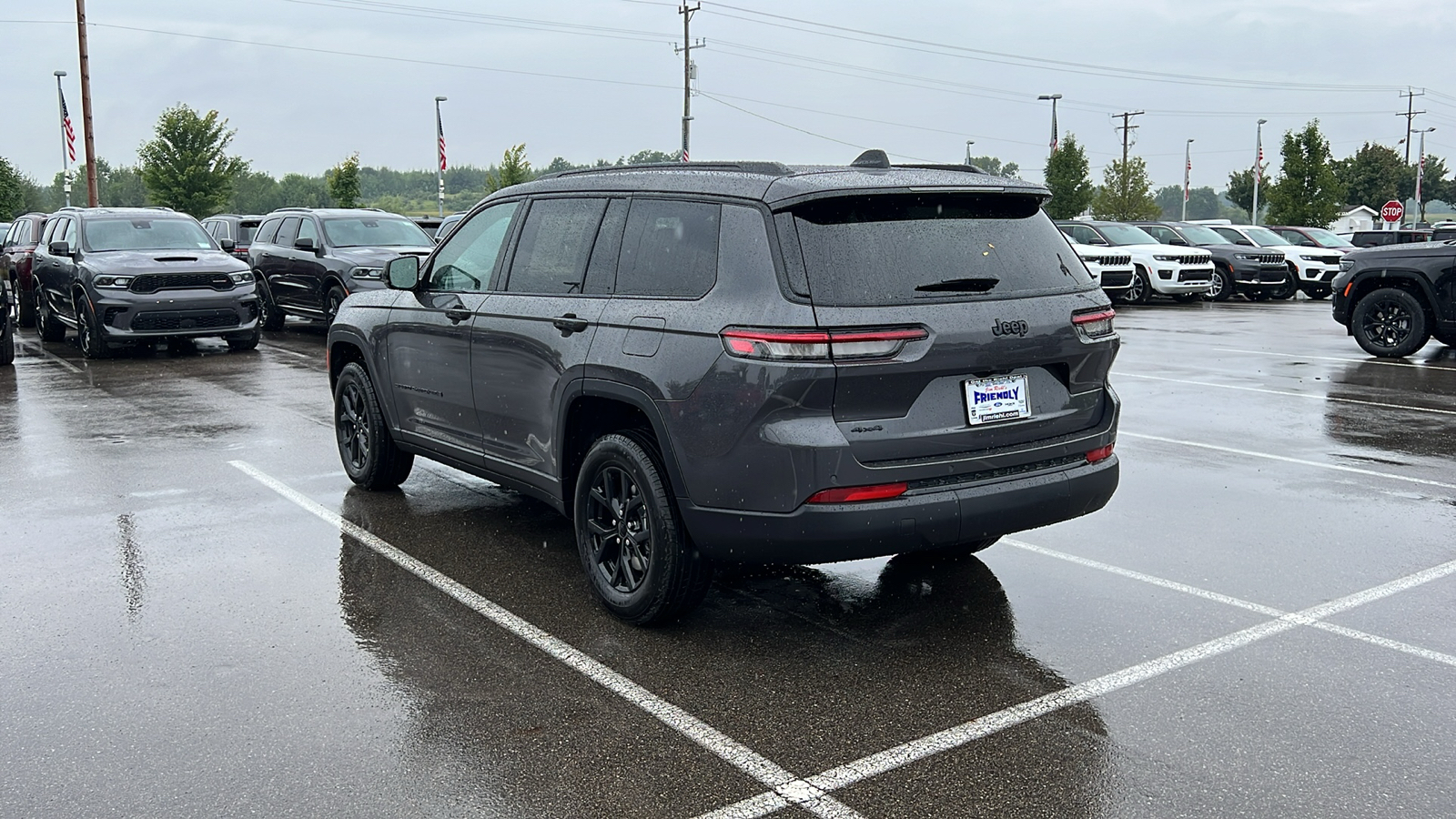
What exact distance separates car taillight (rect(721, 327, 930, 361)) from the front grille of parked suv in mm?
12824

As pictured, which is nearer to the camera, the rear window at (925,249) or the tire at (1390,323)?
the rear window at (925,249)

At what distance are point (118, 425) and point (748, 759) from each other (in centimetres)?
807

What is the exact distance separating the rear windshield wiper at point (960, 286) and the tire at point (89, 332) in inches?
519

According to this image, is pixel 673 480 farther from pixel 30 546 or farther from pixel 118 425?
pixel 118 425

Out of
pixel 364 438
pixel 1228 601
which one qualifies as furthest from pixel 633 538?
pixel 364 438

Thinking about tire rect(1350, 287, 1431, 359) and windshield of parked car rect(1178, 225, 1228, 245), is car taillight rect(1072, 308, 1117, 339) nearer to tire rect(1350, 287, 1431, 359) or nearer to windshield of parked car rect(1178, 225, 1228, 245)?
tire rect(1350, 287, 1431, 359)

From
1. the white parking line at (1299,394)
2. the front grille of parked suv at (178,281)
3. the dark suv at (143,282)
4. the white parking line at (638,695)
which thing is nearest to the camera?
the white parking line at (638,695)

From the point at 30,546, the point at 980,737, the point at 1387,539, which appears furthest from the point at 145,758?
the point at 1387,539

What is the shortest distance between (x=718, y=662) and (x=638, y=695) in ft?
1.40

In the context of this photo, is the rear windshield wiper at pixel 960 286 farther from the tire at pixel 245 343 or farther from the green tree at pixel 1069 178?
the green tree at pixel 1069 178

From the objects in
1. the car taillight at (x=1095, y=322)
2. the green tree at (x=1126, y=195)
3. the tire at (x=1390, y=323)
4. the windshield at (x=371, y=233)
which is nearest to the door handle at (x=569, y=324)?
the car taillight at (x=1095, y=322)

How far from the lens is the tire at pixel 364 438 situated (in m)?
7.20

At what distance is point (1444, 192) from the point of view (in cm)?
10712

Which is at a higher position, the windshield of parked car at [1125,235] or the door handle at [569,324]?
the windshield of parked car at [1125,235]
